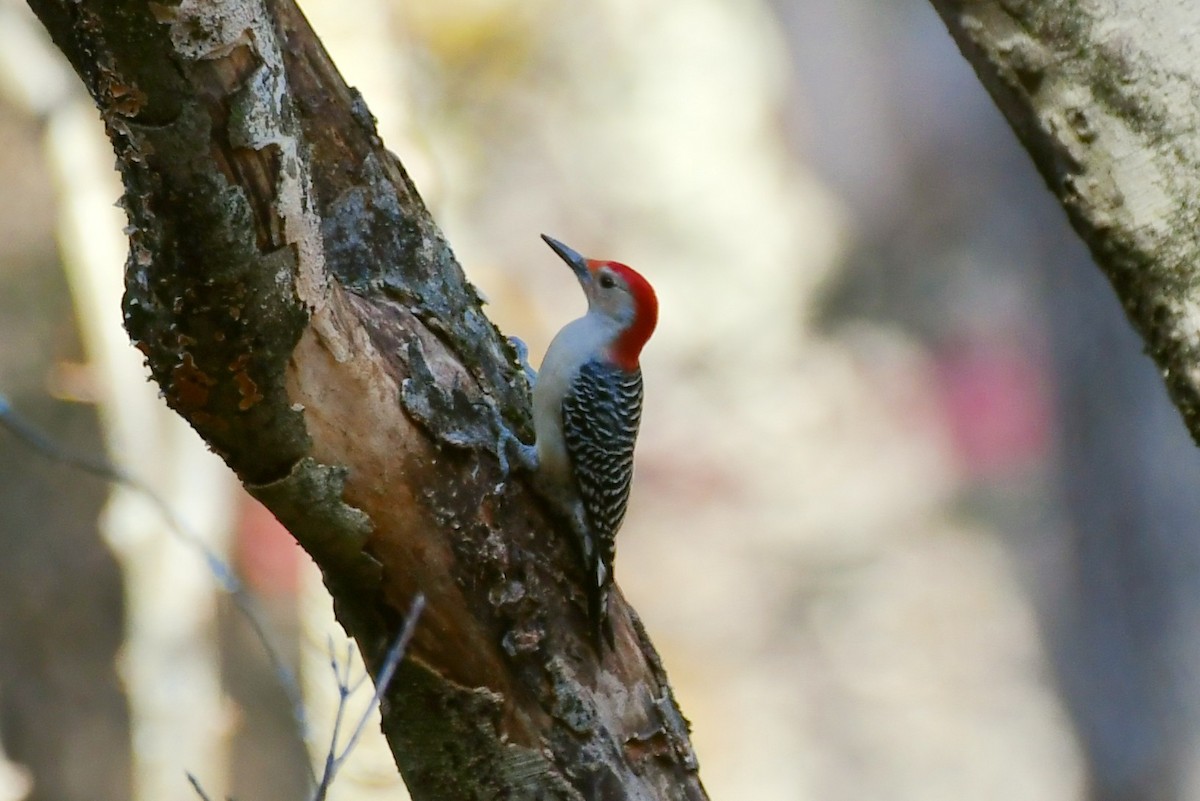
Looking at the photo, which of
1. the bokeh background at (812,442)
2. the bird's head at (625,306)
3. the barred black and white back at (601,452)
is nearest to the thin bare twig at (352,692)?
the barred black and white back at (601,452)

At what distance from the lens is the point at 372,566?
2.12 m

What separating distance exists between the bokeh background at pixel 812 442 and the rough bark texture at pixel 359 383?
434 cm

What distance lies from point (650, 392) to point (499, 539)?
5090mm

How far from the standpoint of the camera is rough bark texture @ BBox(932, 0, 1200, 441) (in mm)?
1850

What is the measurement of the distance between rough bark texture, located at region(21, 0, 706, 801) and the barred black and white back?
63mm

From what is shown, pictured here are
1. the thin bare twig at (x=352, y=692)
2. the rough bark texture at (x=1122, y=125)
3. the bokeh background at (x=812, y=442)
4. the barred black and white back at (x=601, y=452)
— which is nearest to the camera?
the thin bare twig at (x=352, y=692)

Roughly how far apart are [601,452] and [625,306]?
0.50 meters

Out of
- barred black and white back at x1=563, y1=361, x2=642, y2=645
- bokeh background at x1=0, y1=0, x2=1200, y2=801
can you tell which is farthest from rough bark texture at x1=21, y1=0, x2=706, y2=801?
bokeh background at x1=0, y1=0, x2=1200, y2=801

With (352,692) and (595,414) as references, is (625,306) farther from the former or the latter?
(352,692)

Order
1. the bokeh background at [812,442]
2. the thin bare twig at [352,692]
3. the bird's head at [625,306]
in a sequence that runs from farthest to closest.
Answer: the bokeh background at [812,442]
the bird's head at [625,306]
the thin bare twig at [352,692]

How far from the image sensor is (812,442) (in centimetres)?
752

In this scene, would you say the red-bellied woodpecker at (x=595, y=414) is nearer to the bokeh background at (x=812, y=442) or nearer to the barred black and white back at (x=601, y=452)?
the barred black and white back at (x=601, y=452)

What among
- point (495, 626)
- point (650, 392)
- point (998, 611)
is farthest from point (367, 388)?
point (998, 611)

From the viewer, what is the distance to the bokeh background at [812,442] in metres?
6.82
